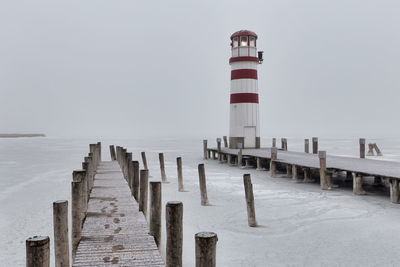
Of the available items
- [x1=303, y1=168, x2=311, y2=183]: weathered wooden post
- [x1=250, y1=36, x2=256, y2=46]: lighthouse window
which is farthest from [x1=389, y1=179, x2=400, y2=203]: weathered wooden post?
[x1=250, y1=36, x2=256, y2=46]: lighthouse window

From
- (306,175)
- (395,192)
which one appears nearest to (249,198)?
(395,192)

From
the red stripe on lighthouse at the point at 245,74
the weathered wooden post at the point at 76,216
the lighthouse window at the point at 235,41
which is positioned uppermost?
Result: the lighthouse window at the point at 235,41

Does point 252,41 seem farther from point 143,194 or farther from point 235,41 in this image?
point 143,194

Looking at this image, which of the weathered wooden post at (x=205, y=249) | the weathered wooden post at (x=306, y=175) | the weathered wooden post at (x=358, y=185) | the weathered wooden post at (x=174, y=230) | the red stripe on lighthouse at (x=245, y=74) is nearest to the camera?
the weathered wooden post at (x=205, y=249)

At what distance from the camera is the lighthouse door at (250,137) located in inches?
924

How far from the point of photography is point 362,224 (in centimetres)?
902

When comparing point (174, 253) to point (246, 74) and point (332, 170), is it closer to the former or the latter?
point (332, 170)

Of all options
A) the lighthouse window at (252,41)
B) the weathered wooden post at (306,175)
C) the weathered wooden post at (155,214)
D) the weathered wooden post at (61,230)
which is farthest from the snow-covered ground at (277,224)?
the lighthouse window at (252,41)

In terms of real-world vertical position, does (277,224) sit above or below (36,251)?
below

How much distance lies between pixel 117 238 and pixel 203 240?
9.20 feet

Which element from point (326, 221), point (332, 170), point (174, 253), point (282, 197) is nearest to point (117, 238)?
point (174, 253)

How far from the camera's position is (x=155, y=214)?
6039 millimetres

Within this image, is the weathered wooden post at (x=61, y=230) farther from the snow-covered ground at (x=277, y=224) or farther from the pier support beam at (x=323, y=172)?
the pier support beam at (x=323, y=172)

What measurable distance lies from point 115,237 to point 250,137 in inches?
741
